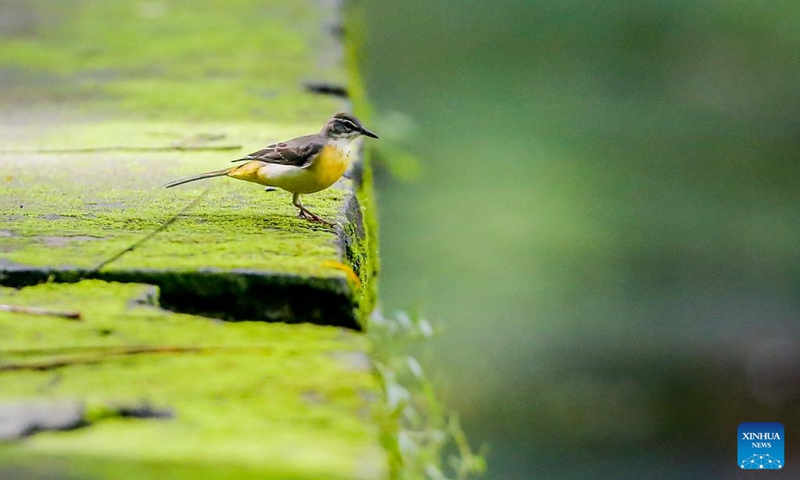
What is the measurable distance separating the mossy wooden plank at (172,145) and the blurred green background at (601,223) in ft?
4.05

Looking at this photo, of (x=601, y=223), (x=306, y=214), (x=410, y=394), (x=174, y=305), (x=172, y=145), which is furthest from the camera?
(x=601, y=223)

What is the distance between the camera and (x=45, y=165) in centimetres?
298

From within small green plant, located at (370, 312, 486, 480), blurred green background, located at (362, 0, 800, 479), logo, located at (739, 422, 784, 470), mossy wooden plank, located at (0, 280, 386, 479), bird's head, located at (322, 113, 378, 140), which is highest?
blurred green background, located at (362, 0, 800, 479)

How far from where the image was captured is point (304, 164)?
246 centimetres

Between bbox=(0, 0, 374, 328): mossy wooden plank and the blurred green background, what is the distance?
1233 mm

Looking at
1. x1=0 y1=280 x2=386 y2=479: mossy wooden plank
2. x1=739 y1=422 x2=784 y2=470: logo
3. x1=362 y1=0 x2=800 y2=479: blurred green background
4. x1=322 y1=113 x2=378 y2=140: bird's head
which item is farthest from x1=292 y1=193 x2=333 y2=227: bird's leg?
x1=362 y1=0 x2=800 y2=479: blurred green background

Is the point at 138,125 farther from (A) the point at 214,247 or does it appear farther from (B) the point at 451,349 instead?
(B) the point at 451,349

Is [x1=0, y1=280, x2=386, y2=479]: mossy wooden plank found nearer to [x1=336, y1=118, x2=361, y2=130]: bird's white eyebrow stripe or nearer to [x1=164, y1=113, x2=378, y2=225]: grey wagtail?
[x1=164, y1=113, x2=378, y2=225]: grey wagtail

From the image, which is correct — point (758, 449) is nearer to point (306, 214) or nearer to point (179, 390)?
point (306, 214)

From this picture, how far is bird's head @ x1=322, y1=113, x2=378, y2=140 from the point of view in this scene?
2.57 meters

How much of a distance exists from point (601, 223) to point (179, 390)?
233 inches

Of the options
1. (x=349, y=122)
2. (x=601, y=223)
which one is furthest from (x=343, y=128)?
(x=601, y=223)

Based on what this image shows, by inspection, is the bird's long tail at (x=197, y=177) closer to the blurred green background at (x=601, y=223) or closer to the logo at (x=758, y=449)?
the logo at (x=758, y=449)

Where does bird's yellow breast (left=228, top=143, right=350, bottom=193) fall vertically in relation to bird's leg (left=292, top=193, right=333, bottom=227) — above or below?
above
